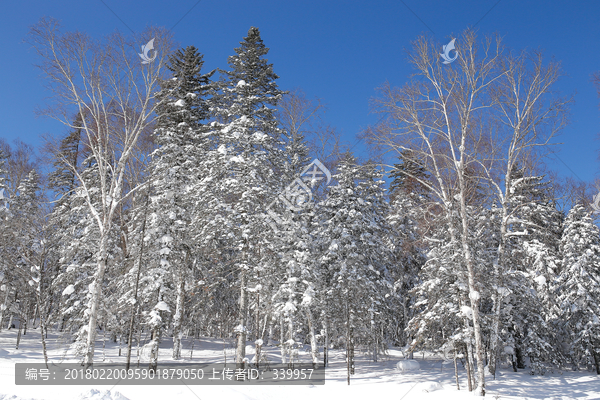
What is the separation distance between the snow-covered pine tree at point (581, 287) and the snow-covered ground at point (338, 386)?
1657mm

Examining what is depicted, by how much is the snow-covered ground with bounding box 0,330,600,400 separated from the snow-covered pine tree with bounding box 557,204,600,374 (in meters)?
1.66

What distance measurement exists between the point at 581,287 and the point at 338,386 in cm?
1772

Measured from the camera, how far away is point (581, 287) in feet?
72.4

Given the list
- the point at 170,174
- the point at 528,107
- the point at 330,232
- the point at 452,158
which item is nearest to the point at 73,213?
the point at 170,174

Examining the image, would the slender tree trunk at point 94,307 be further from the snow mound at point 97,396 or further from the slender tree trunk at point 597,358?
the slender tree trunk at point 597,358

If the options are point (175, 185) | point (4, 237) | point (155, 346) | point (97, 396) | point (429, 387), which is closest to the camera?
point (97, 396)

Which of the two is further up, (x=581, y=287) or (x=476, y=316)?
(x=581, y=287)

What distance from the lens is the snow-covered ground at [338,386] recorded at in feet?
28.8

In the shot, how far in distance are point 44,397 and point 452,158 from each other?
1514 cm

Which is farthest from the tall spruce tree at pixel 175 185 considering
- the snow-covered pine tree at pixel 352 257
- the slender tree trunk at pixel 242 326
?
the snow-covered pine tree at pixel 352 257

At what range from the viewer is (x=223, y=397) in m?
10.8

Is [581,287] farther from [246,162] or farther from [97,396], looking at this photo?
[97,396]

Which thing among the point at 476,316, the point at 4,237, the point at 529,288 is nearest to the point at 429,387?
the point at 476,316

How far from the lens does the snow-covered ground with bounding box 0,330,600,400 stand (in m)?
8.79
